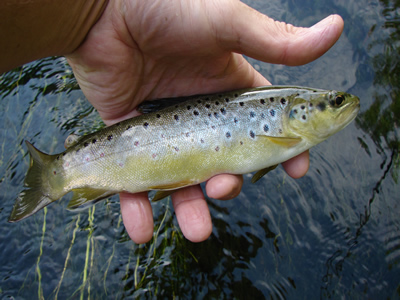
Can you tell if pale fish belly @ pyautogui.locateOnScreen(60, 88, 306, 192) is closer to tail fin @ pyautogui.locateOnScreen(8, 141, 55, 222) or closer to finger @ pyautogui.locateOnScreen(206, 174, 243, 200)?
finger @ pyautogui.locateOnScreen(206, 174, 243, 200)

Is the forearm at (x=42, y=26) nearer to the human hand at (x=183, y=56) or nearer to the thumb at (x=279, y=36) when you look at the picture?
the human hand at (x=183, y=56)

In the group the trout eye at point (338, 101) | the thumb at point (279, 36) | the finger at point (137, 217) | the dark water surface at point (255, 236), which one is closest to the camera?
the thumb at point (279, 36)

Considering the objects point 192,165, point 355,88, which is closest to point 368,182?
point 355,88

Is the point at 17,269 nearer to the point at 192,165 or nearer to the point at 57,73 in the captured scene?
the point at 192,165

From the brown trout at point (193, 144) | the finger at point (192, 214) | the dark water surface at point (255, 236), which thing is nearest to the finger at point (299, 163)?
the brown trout at point (193, 144)

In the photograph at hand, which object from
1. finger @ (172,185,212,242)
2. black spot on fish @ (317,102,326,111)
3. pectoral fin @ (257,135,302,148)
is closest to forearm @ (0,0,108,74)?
finger @ (172,185,212,242)

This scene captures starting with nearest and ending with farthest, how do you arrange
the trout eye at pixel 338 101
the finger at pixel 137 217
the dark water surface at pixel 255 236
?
the trout eye at pixel 338 101
the finger at pixel 137 217
the dark water surface at pixel 255 236

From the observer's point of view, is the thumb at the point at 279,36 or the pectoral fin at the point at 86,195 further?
the pectoral fin at the point at 86,195
